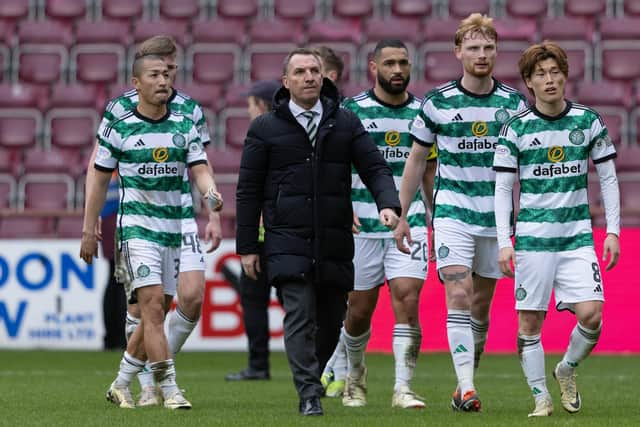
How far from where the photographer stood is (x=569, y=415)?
8078 millimetres

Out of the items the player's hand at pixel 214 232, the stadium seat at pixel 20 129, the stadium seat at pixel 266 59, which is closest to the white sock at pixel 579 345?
the player's hand at pixel 214 232

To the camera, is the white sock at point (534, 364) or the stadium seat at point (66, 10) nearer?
the white sock at point (534, 364)

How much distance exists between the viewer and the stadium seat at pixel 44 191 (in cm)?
1783

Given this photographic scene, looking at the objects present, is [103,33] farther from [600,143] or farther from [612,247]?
[612,247]

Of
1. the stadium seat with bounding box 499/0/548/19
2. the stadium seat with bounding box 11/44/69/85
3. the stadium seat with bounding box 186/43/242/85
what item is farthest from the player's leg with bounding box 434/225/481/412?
the stadium seat with bounding box 11/44/69/85

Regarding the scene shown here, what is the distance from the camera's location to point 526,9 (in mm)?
19953

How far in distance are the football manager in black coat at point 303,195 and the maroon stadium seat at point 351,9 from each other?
12030mm

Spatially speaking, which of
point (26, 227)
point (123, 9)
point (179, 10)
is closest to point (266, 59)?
point (179, 10)

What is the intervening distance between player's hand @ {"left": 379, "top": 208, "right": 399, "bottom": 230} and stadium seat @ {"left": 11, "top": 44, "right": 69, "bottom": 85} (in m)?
12.7

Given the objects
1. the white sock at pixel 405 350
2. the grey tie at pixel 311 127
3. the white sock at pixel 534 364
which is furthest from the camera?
the white sock at pixel 405 350

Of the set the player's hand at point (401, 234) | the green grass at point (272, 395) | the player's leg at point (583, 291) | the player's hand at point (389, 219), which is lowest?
the green grass at point (272, 395)

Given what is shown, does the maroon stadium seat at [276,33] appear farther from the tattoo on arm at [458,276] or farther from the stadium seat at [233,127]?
the tattoo on arm at [458,276]

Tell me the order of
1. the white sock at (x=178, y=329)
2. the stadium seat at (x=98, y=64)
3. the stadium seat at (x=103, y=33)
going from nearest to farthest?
1. the white sock at (x=178, y=329)
2. the stadium seat at (x=98, y=64)
3. the stadium seat at (x=103, y=33)

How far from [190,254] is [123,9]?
1212 cm
